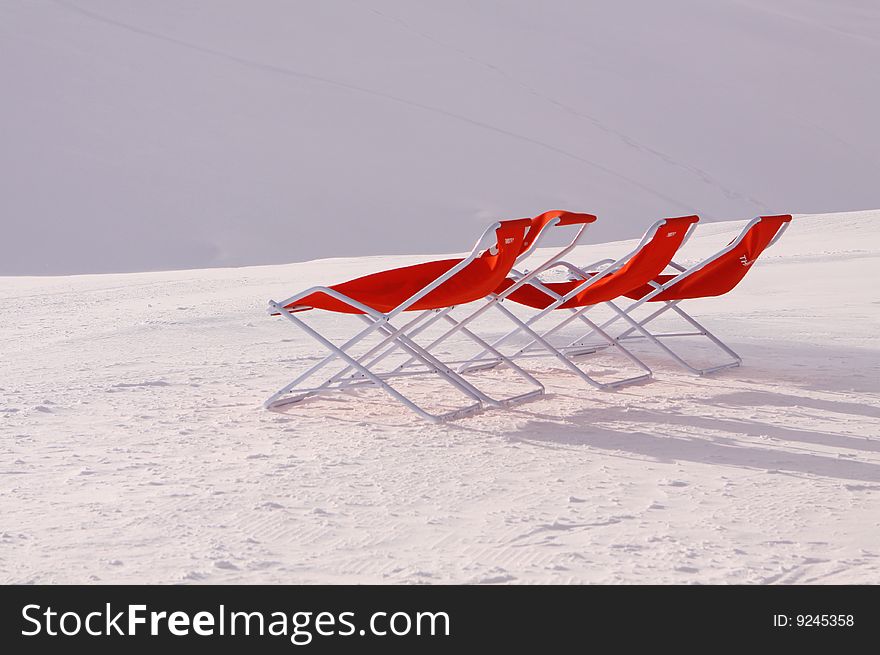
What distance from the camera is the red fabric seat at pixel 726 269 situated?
478 centimetres

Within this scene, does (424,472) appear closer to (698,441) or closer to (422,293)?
(422,293)

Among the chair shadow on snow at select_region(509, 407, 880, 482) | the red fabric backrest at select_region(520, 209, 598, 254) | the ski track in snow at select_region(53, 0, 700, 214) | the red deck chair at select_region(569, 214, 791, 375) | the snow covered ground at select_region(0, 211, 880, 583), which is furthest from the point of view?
the ski track in snow at select_region(53, 0, 700, 214)

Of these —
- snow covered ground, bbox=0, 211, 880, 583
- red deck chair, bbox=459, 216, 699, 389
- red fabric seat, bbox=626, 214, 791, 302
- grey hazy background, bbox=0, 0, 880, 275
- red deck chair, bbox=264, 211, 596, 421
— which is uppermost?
grey hazy background, bbox=0, 0, 880, 275

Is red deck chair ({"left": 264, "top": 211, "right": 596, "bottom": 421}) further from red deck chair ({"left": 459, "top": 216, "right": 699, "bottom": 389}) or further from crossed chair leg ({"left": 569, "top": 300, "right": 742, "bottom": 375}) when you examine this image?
crossed chair leg ({"left": 569, "top": 300, "right": 742, "bottom": 375})

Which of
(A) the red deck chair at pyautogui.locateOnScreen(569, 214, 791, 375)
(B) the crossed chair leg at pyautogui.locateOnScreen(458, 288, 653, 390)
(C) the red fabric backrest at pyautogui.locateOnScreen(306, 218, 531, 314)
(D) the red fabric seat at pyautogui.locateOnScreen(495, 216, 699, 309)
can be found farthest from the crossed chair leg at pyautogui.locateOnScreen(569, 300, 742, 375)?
(C) the red fabric backrest at pyautogui.locateOnScreen(306, 218, 531, 314)

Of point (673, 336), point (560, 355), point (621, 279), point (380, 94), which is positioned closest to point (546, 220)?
point (621, 279)

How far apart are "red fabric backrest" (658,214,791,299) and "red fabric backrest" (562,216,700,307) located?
35 centimetres

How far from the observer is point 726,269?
4.87 metres

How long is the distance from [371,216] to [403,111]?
4368 mm

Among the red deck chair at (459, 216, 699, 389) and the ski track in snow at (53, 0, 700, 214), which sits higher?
the ski track in snow at (53, 0, 700, 214)

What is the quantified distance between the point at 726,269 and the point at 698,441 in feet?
4.44

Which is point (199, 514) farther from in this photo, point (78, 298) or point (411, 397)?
point (78, 298)

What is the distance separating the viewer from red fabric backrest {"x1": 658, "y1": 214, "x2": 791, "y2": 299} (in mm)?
4777

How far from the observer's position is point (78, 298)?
301 inches
